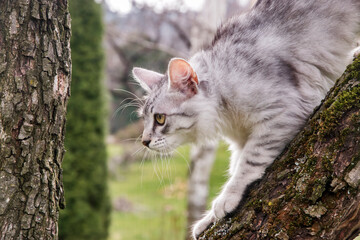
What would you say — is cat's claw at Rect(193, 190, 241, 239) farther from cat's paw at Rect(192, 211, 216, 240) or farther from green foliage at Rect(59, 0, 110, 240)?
green foliage at Rect(59, 0, 110, 240)

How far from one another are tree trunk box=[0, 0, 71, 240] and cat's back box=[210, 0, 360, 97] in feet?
3.22

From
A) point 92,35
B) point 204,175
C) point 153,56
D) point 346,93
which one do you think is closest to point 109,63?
point 153,56

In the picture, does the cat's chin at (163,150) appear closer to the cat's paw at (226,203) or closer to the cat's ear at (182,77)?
the cat's ear at (182,77)

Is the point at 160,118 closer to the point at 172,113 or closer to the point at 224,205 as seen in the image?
the point at 172,113

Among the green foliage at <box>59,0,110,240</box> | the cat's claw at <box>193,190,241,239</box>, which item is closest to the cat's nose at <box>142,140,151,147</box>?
the cat's claw at <box>193,190,241,239</box>

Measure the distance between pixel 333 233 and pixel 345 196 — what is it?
148 millimetres

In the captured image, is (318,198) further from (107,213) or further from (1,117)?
(107,213)

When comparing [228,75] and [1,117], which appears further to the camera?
[228,75]

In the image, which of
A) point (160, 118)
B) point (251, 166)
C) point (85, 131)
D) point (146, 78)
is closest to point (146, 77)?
point (146, 78)

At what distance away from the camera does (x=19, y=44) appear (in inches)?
57.4

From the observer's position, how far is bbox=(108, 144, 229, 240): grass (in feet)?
22.9

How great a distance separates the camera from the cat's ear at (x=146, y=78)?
2434mm

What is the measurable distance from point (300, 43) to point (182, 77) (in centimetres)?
66

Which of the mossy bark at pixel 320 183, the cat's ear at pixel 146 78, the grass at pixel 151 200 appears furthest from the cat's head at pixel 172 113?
the grass at pixel 151 200
